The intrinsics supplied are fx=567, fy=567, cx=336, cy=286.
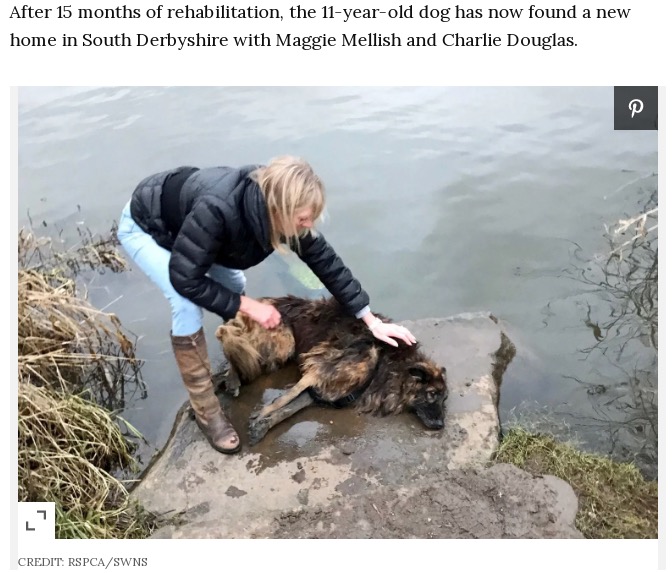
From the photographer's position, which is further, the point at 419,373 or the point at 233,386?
the point at 233,386

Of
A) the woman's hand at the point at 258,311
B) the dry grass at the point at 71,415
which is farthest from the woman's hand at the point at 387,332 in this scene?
the dry grass at the point at 71,415

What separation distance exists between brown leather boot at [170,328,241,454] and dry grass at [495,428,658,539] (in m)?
1.63

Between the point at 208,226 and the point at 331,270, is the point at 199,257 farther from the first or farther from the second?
the point at 331,270

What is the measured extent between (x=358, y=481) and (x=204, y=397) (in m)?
1.05

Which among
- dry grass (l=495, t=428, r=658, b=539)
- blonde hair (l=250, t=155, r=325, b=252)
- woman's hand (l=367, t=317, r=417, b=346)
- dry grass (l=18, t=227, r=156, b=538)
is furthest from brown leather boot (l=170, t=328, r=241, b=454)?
dry grass (l=495, t=428, r=658, b=539)

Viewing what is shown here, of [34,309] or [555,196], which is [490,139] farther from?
[34,309]

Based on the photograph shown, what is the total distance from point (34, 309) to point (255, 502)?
1899mm

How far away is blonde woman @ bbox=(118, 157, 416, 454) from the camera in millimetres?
2852

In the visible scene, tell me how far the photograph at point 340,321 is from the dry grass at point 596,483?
14 mm

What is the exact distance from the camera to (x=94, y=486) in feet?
10.2

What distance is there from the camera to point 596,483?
3145 mm
